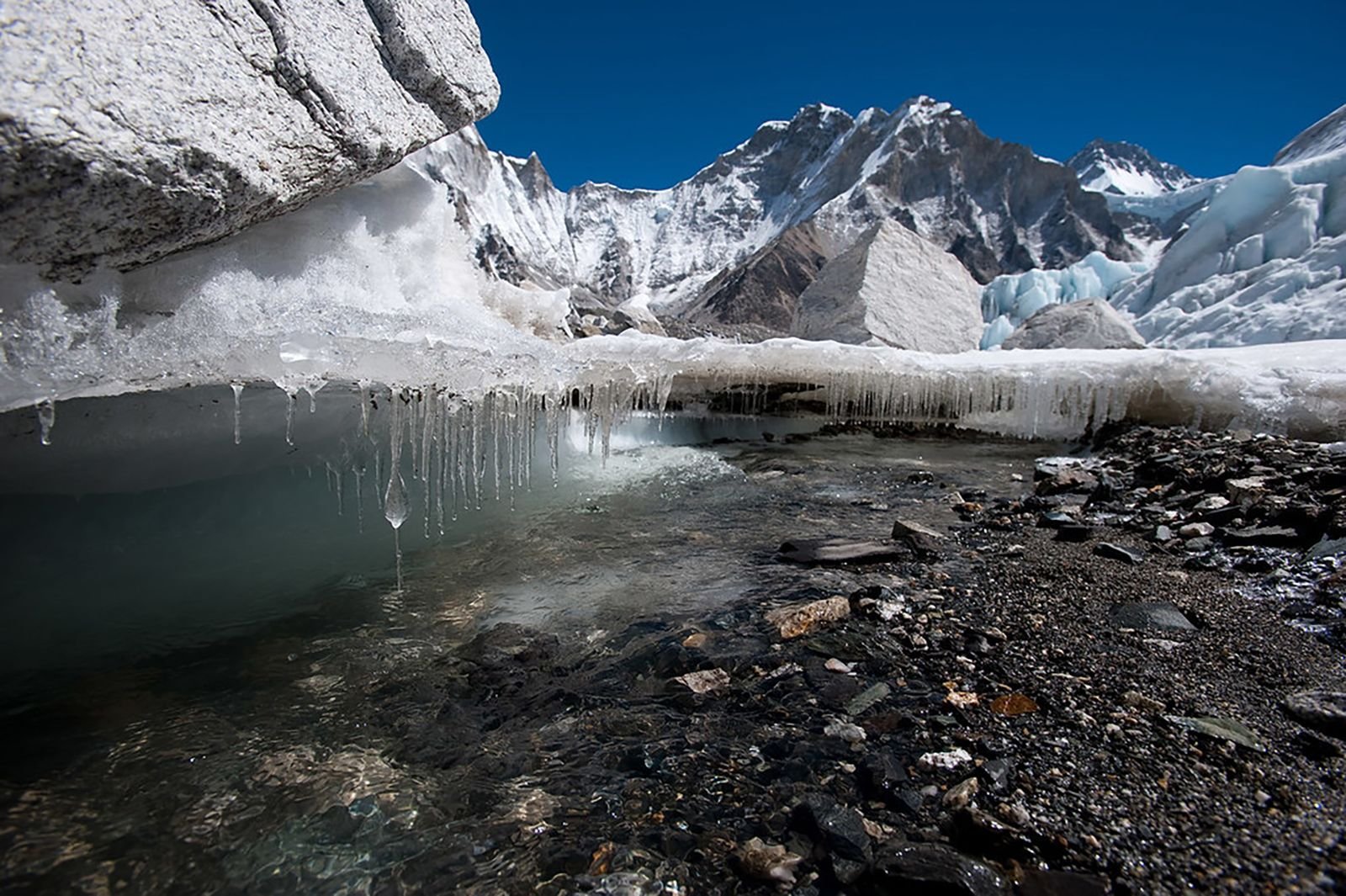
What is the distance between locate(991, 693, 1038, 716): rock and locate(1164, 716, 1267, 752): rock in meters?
0.37

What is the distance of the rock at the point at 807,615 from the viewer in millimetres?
2871

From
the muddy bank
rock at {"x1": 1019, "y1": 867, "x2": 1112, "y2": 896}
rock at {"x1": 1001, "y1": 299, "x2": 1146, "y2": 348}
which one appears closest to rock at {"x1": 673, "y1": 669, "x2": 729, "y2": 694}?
the muddy bank

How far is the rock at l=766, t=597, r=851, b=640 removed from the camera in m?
2.87

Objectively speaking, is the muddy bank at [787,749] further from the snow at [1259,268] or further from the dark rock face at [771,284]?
the dark rock face at [771,284]

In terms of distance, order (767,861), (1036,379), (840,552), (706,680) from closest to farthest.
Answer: (767,861), (706,680), (840,552), (1036,379)

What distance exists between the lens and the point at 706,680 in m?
2.50

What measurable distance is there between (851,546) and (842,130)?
10086 cm

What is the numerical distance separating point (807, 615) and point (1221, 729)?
1.51 meters

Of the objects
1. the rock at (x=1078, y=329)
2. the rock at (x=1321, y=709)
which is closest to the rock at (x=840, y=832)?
the rock at (x=1321, y=709)

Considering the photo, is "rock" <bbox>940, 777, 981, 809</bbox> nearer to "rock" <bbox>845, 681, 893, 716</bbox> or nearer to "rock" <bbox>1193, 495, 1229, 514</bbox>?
"rock" <bbox>845, 681, 893, 716</bbox>

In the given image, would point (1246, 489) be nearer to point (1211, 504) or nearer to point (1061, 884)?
point (1211, 504)

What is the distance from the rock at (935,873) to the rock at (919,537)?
2.64 m

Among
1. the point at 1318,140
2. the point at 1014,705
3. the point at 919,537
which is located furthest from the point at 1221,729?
the point at 1318,140

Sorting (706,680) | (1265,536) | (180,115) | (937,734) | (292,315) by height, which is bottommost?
(706,680)
